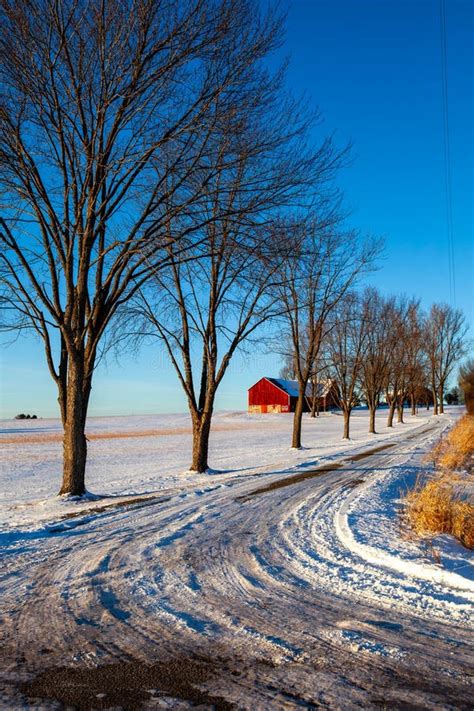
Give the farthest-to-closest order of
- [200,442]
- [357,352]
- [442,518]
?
[357,352] → [200,442] → [442,518]

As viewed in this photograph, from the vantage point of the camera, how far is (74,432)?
34.6 ft

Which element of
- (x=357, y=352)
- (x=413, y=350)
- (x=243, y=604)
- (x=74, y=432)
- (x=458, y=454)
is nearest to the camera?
(x=243, y=604)

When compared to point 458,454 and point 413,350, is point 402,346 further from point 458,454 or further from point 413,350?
point 458,454

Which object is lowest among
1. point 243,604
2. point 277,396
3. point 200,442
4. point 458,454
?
point 458,454

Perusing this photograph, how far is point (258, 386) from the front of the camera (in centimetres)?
8875

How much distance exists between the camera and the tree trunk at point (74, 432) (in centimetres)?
1045

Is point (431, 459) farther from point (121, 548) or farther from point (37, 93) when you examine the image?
point (37, 93)

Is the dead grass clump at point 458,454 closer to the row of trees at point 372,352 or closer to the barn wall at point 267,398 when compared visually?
the row of trees at point 372,352

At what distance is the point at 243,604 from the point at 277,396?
8149cm

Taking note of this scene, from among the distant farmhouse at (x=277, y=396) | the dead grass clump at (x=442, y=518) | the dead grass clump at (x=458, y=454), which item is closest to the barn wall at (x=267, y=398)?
the distant farmhouse at (x=277, y=396)

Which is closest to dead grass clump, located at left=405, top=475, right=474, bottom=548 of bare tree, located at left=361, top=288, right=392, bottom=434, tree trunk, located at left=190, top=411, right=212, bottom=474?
tree trunk, located at left=190, top=411, right=212, bottom=474

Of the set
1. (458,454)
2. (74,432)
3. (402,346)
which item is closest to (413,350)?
(402,346)

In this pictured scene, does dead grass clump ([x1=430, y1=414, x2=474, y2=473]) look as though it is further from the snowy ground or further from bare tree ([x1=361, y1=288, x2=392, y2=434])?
bare tree ([x1=361, y1=288, x2=392, y2=434])

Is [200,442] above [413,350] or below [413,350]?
below
